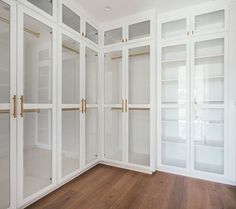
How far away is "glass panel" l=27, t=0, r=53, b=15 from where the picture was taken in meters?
1.93

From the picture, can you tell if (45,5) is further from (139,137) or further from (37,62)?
(139,137)

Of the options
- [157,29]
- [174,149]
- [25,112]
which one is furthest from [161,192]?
[157,29]

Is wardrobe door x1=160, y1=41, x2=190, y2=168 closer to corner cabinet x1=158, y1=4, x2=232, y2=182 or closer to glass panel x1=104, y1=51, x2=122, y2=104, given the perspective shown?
Answer: corner cabinet x1=158, y1=4, x2=232, y2=182

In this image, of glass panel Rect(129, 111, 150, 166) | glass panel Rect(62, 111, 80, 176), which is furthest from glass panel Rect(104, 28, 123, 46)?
glass panel Rect(62, 111, 80, 176)

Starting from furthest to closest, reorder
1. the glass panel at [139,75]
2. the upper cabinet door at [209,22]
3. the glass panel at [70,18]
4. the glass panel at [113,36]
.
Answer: the glass panel at [113,36] < the glass panel at [139,75] < the upper cabinet door at [209,22] < the glass panel at [70,18]

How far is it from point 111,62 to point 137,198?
2340 mm

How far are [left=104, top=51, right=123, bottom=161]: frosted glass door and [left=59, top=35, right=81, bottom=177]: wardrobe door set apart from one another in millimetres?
686

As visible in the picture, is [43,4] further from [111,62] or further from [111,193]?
[111,193]

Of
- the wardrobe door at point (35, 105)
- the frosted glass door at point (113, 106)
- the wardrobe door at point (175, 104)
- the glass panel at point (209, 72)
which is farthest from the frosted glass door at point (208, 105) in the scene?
the wardrobe door at point (35, 105)

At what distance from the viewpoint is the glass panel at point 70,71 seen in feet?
7.98

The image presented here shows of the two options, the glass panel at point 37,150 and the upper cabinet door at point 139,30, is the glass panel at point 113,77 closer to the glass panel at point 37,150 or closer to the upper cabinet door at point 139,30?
the upper cabinet door at point 139,30

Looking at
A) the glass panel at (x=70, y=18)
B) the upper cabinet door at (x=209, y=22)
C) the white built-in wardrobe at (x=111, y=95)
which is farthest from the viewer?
the upper cabinet door at (x=209, y=22)

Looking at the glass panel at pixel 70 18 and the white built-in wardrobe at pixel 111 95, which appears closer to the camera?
the white built-in wardrobe at pixel 111 95

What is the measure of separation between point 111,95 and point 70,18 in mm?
1463
